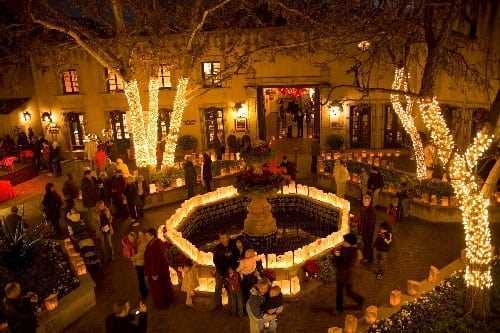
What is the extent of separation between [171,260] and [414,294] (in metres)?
5.54

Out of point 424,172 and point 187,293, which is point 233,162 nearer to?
point 424,172

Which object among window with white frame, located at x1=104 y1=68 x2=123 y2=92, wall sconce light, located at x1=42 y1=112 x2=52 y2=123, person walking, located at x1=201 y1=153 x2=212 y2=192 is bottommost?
person walking, located at x1=201 y1=153 x2=212 y2=192

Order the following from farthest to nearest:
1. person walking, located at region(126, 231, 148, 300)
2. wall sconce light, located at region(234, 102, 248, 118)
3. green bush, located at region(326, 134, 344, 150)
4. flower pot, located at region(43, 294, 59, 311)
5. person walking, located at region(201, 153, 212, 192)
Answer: wall sconce light, located at region(234, 102, 248, 118), green bush, located at region(326, 134, 344, 150), person walking, located at region(201, 153, 212, 192), person walking, located at region(126, 231, 148, 300), flower pot, located at region(43, 294, 59, 311)

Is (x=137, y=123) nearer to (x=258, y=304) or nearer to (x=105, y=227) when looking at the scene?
(x=105, y=227)

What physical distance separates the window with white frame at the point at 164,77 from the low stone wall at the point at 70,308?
14901 mm

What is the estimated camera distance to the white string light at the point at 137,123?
18531 mm

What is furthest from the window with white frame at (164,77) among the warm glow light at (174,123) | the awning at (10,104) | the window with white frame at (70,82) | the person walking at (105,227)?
the person walking at (105,227)

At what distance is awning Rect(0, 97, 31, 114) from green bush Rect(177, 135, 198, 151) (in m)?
8.62

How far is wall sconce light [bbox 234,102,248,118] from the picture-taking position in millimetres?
23919

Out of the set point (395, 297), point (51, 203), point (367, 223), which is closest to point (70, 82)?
point (51, 203)

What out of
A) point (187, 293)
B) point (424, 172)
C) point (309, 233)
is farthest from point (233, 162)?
point (187, 293)

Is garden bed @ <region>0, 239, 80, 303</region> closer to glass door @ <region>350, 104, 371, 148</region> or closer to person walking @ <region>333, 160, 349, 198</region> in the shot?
person walking @ <region>333, 160, 349, 198</region>

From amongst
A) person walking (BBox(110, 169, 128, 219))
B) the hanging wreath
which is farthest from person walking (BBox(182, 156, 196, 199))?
the hanging wreath

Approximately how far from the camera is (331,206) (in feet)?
47.4
